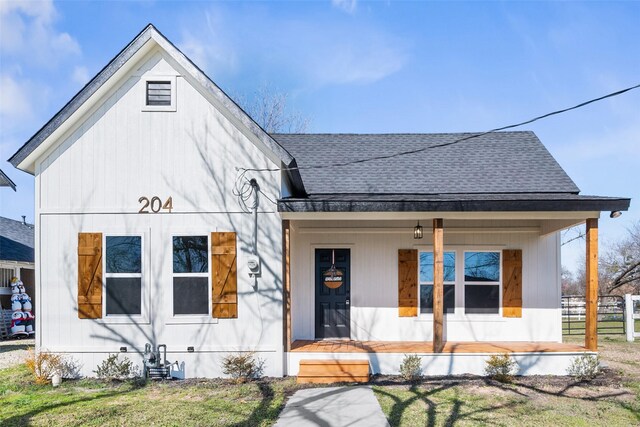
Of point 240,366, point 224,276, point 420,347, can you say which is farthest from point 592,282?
point 224,276

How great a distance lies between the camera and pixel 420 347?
983 centimetres

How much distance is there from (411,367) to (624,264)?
2905 centimetres

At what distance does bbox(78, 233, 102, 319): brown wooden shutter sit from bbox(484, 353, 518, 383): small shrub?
280 inches

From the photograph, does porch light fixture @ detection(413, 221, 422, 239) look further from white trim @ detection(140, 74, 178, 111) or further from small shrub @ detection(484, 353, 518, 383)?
white trim @ detection(140, 74, 178, 111)

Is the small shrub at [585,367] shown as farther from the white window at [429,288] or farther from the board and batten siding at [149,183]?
the board and batten siding at [149,183]

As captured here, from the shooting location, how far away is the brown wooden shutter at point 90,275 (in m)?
9.05

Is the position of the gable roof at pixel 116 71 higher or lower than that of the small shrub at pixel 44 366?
higher

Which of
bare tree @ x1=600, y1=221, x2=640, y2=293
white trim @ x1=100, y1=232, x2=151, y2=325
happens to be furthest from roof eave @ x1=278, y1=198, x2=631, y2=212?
bare tree @ x1=600, y1=221, x2=640, y2=293

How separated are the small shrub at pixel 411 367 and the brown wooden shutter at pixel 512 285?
3151mm

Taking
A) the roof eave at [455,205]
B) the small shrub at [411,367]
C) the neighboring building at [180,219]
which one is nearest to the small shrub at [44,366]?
the neighboring building at [180,219]

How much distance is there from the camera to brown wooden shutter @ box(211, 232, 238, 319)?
355 inches

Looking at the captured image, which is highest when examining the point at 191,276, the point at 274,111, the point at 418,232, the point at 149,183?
the point at 274,111

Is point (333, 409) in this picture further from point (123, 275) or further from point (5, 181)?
point (5, 181)

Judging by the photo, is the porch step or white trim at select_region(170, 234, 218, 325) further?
white trim at select_region(170, 234, 218, 325)
